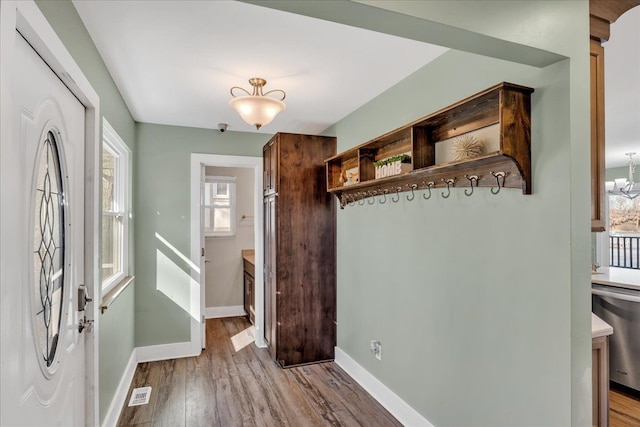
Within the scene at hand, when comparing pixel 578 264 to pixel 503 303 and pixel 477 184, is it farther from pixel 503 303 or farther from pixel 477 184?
pixel 477 184

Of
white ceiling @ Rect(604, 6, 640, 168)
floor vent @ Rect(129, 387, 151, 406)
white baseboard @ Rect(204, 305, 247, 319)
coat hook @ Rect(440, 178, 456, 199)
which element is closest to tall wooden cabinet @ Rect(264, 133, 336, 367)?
floor vent @ Rect(129, 387, 151, 406)

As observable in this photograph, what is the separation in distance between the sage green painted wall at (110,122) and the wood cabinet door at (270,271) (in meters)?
1.32

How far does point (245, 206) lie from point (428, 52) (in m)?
3.88

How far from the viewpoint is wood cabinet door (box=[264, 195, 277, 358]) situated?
142 inches

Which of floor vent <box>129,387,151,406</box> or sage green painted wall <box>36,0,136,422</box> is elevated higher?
sage green painted wall <box>36,0,136,422</box>

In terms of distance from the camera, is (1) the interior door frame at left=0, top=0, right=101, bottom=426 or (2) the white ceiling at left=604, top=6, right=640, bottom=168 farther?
(2) the white ceiling at left=604, top=6, right=640, bottom=168

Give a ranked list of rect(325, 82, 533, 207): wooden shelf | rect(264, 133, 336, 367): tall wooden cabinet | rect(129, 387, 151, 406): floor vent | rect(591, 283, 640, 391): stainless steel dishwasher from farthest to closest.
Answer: rect(264, 133, 336, 367): tall wooden cabinet → rect(591, 283, 640, 391): stainless steel dishwasher → rect(129, 387, 151, 406): floor vent → rect(325, 82, 533, 207): wooden shelf

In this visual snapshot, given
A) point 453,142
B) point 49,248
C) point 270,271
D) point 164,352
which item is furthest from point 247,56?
point 164,352

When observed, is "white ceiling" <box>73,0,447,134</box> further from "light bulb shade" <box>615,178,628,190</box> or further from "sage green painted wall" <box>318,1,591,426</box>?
"light bulb shade" <box>615,178,628,190</box>

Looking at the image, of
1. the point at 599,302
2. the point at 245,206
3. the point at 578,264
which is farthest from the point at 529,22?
the point at 245,206

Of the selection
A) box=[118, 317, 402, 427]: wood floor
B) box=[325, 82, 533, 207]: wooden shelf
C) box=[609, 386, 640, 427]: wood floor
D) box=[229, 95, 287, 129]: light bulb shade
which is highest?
box=[229, 95, 287, 129]: light bulb shade

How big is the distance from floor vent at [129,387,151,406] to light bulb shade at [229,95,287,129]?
7.69 ft

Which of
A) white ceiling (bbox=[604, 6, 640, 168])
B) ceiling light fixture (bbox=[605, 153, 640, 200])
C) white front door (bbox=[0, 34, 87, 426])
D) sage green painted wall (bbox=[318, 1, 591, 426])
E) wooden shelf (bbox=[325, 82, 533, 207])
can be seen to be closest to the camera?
white front door (bbox=[0, 34, 87, 426])

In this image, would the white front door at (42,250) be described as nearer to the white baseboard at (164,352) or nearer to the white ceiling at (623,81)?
the white baseboard at (164,352)
